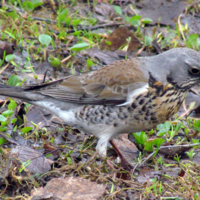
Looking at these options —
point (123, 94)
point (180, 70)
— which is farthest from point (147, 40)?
point (123, 94)

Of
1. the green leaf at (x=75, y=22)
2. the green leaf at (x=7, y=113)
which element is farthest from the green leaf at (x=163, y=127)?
the green leaf at (x=75, y=22)

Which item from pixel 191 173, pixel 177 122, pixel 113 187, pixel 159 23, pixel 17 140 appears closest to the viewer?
pixel 113 187

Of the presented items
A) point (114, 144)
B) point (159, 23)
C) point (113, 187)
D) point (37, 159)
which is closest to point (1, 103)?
point (37, 159)

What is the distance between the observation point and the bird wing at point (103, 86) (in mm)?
3961

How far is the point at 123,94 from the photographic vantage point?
13.0ft

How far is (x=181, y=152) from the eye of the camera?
4188 millimetres

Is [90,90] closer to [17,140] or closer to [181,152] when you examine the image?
[17,140]

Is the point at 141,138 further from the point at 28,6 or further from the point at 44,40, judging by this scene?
the point at 28,6

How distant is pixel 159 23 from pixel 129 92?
2.99m

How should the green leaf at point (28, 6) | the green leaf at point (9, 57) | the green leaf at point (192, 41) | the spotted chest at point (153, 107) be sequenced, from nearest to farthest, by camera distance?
the spotted chest at point (153, 107) → the green leaf at point (9, 57) → the green leaf at point (192, 41) → the green leaf at point (28, 6)

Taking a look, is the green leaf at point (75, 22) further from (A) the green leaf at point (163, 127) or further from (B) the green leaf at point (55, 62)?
(A) the green leaf at point (163, 127)

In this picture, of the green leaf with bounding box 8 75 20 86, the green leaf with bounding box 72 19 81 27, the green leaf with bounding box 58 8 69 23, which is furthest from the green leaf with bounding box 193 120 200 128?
the green leaf with bounding box 58 8 69 23

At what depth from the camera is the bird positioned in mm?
3873

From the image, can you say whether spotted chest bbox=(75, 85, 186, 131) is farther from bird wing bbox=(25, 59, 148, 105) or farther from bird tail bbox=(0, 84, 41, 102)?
bird tail bbox=(0, 84, 41, 102)
